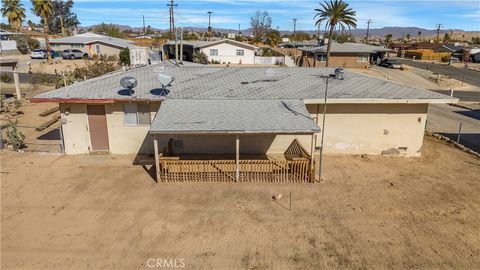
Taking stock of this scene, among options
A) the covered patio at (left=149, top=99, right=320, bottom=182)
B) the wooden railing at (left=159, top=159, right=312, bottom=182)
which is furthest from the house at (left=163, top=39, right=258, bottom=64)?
the wooden railing at (left=159, top=159, right=312, bottom=182)

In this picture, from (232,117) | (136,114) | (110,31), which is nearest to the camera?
(232,117)

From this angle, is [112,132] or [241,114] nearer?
[241,114]

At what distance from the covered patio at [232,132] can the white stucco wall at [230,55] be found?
147 ft

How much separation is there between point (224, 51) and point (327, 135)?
45.8 meters

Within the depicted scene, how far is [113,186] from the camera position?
14.3 meters

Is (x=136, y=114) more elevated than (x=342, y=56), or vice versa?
(x=342, y=56)

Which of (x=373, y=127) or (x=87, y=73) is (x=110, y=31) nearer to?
(x=87, y=73)

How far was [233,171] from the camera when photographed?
1494 centimetres

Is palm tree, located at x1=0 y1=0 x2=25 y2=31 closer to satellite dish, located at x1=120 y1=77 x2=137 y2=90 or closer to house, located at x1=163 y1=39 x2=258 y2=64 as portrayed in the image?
house, located at x1=163 y1=39 x2=258 y2=64

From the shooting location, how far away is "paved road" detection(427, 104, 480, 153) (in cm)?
2183

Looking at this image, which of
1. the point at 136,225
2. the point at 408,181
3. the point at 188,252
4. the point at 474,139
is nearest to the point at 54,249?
the point at 136,225

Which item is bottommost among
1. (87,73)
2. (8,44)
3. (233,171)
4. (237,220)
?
(237,220)

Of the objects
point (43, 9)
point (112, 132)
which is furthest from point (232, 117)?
point (43, 9)

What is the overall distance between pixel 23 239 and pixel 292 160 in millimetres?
9943
